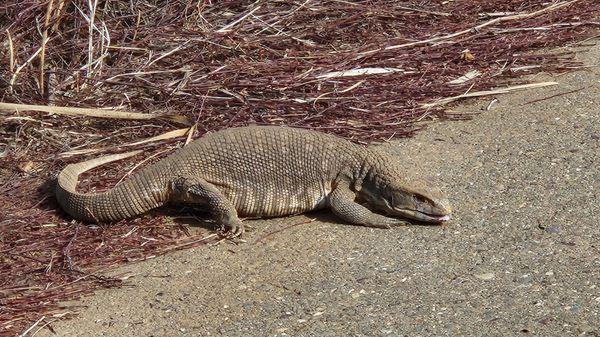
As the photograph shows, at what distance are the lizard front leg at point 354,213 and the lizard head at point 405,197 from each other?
97 mm

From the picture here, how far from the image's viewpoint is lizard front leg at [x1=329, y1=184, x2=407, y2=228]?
766cm

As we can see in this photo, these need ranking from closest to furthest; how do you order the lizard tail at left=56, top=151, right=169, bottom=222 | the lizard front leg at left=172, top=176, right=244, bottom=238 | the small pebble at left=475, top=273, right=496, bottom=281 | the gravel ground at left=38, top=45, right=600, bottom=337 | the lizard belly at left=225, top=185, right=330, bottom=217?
the gravel ground at left=38, top=45, right=600, bottom=337, the small pebble at left=475, top=273, right=496, bottom=281, the lizard front leg at left=172, top=176, right=244, bottom=238, the lizard tail at left=56, top=151, right=169, bottom=222, the lizard belly at left=225, top=185, right=330, bottom=217

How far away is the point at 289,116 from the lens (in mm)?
9258

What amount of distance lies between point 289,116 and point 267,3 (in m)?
2.27

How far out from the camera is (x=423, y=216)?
759 cm

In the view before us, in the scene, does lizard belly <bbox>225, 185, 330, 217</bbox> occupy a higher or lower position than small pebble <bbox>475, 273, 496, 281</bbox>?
lower

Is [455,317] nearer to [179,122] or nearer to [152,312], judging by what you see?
[152,312]

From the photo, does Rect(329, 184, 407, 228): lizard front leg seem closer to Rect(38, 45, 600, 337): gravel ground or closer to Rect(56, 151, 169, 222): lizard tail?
Rect(38, 45, 600, 337): gravel ground

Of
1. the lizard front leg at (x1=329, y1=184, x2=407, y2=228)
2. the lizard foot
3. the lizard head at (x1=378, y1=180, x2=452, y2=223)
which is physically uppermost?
the lizard head at (x1=378, y1=180, x2=452, y2=223)

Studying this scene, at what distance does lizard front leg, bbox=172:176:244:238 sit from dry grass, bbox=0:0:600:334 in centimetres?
22

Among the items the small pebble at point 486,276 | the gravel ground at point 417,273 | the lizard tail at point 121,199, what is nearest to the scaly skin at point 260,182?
the lizard tail at point 121,199

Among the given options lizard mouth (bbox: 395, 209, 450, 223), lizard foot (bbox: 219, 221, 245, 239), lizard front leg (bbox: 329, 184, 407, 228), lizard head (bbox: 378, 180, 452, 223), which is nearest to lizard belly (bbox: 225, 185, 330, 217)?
lizard front leg (bbox: 329, 184, 407, 228)

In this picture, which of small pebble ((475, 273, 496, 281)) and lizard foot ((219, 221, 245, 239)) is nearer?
small pebble ((475, 273, 496, 281))

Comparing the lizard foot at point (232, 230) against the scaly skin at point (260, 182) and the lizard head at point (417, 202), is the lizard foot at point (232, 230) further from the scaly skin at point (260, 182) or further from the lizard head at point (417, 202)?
the lizard head at point (417, 202)
